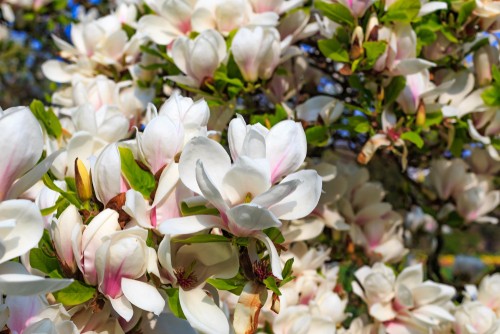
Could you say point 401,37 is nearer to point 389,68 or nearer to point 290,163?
point 389,68

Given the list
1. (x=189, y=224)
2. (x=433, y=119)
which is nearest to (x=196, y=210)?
(x=189, y=224)

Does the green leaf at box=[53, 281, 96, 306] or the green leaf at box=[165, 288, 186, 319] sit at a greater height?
the green leaf at box=[53, 281, 96, 306]

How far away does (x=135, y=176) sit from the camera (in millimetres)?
704

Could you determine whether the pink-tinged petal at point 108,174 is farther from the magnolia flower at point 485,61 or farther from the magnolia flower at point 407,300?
the magnolia flower at point 485,61

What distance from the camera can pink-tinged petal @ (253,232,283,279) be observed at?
2.01ft

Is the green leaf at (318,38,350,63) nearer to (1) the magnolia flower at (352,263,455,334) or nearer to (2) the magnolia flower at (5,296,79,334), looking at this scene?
(1) the magnolia flower at (352,263,455,334)

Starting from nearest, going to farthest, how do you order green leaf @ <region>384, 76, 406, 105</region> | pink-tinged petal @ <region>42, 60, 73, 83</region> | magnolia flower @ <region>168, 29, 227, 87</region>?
magnolia flower @ <region>168, 29, 227, 87</region>, green leaf @ <region>384, 76, 406, 105</region>, pink-tinged petal @ <region>42, 60, 73, 83</region>

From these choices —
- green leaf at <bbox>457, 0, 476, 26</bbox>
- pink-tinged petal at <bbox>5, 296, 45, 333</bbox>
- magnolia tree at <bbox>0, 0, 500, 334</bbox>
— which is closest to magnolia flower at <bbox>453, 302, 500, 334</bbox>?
magnolia tree at <bbox>0, 0, 500, 334</bbox>

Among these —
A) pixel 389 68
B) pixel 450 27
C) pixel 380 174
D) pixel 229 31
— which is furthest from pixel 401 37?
pixel 380 174

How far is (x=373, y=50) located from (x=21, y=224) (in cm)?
72

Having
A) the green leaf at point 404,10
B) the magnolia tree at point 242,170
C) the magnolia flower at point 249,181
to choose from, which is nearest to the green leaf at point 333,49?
the magnolia tree at point 242,170

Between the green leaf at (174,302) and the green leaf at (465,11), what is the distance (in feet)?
2.85

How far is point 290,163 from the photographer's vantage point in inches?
25.8

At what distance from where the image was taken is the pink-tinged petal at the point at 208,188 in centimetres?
59
